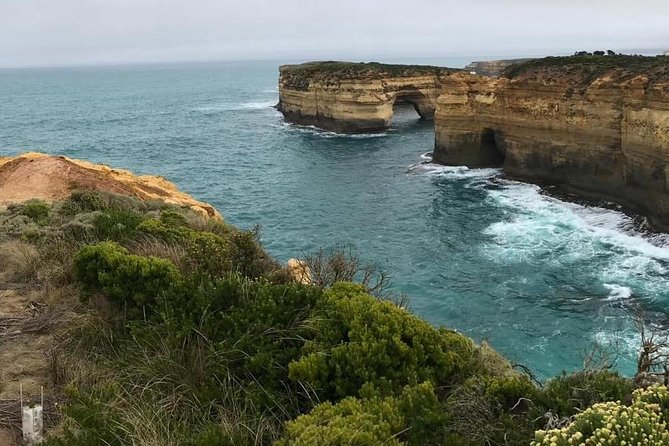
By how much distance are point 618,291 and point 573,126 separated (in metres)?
14.7

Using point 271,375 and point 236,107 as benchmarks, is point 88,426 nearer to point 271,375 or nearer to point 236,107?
point 271,375

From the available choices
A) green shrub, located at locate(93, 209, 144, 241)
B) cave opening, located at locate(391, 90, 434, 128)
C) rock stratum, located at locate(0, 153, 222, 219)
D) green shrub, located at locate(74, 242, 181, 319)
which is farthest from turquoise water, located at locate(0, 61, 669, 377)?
green shrub, located at locate(74, 242, 181, 319)

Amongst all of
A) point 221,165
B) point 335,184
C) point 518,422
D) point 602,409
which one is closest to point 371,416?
point 518,422

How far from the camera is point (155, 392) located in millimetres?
6496

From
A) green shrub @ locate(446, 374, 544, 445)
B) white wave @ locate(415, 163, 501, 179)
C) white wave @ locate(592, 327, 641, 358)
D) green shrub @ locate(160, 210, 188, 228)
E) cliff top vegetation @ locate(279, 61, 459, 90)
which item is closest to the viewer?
green shrub @ locate(446, 374, 544, 445)

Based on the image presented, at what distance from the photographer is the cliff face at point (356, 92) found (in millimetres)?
61344

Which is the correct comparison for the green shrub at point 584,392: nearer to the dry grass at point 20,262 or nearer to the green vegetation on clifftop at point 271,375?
the green vegetation on clifftop at point 271,375

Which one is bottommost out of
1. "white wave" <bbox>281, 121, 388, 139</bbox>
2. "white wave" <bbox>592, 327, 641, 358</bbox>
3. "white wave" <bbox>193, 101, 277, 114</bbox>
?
"white wave" <bbox>592, 327, 641, 358</bbox>

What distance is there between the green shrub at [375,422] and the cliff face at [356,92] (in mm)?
57042

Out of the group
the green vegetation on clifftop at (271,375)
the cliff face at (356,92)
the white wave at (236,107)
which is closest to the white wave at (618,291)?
the green vegetation on clifftop at (271,375)

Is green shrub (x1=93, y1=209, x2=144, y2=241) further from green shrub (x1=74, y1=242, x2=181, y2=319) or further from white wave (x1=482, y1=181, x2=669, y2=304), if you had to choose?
white wave (x1=482, y1=181, x2=669, y2=304)

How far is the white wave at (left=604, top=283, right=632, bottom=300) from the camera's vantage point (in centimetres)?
2103

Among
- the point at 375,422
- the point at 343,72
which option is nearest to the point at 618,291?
the point at 375,422

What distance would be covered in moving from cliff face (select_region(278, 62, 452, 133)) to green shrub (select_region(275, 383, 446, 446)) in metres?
57.0
